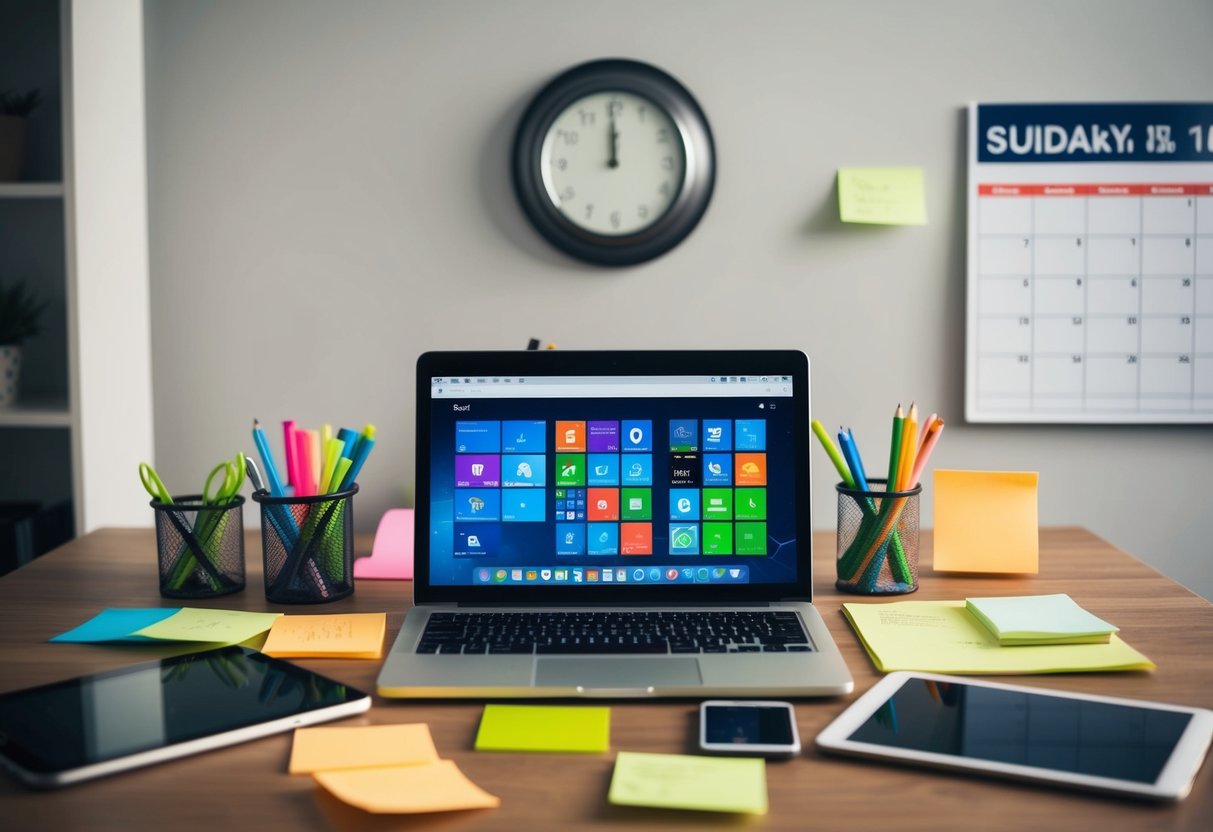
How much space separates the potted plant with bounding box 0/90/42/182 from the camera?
1905 mm

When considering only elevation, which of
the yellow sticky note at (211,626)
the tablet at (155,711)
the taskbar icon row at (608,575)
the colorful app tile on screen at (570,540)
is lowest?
the tablet at (155,711)

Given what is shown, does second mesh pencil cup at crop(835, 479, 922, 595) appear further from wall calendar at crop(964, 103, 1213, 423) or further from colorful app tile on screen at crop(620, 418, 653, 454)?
wall calendar at crop(964, 103, 1213, 423)

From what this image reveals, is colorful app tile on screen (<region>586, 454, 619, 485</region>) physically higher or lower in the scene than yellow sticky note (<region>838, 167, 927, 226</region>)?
lower

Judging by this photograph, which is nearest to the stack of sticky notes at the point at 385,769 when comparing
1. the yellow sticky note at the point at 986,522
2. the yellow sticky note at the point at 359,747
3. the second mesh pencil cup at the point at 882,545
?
the yellow sticky note at the point at 359,747

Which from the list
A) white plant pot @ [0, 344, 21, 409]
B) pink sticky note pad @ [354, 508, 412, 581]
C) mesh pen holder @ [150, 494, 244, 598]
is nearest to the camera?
mesh pen holder @ [150, 494, 244, 598]

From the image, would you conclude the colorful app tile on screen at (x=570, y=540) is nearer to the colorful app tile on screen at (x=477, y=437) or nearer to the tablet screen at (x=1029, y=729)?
the colorful app tile on screen at (x=477, y=437)

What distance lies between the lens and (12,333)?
6.27 feet

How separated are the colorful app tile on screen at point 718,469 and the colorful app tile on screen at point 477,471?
0.74ft

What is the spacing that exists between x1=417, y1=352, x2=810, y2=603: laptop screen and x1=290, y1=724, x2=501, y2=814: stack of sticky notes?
0.30 m

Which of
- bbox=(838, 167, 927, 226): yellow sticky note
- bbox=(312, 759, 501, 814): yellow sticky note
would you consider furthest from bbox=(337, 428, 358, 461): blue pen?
bbox=(838, 167, 927, 226): yellow sticky note

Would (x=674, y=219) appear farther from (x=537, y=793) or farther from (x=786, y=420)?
(x=537, y=793)

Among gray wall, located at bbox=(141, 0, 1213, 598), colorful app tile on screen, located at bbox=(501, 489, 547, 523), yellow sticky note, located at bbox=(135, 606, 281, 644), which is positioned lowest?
yellow sticky note, located at bbox=(135, 606, 281, 644)

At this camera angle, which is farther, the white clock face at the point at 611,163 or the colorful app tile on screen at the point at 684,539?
the white clock face at the point at 611,163

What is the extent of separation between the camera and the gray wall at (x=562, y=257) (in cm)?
195
